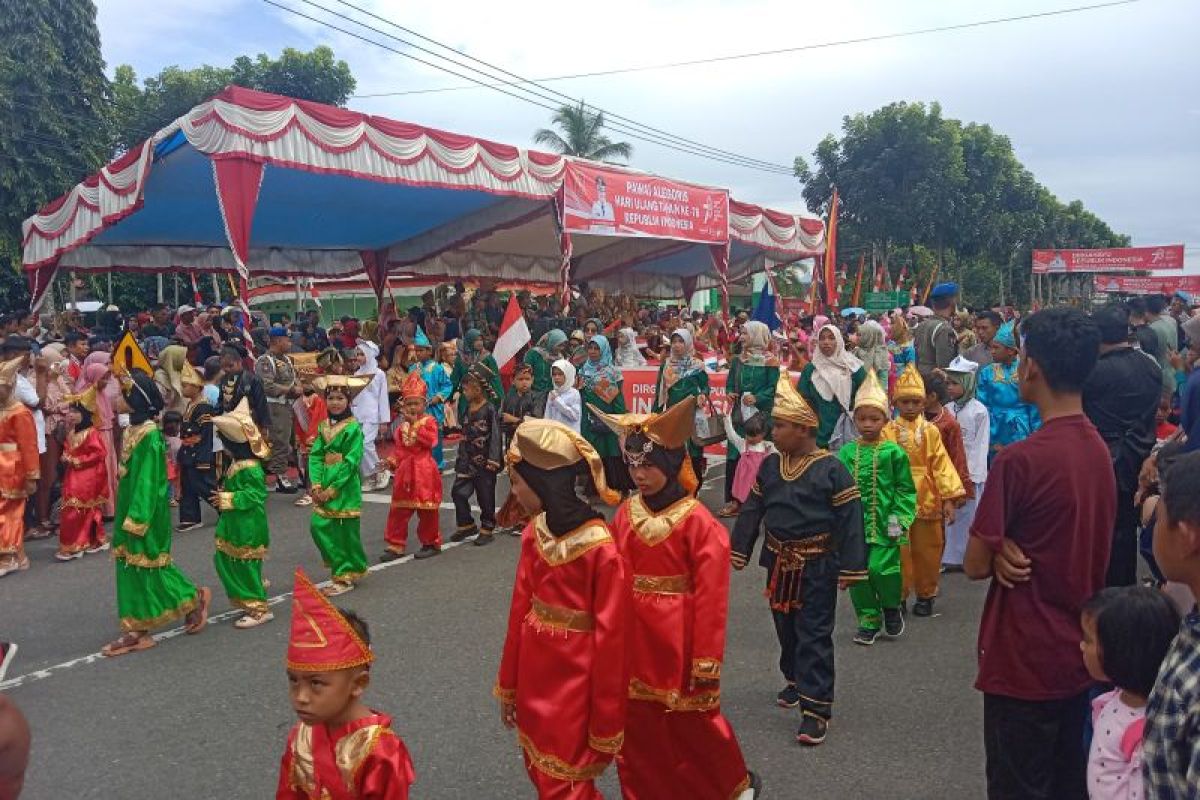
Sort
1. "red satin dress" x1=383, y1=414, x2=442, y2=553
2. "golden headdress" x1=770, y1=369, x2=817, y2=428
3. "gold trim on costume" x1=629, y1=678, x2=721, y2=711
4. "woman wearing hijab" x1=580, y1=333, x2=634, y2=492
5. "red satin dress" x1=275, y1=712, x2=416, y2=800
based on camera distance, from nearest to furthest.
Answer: "red satin dress" x1=275, y1=712, x2=416, y2=800 → "gold trim on costume" x1=629, y1=678, x2=721, y2=711 → "golden headdress" x1=770, y1=369, x2=817, y2=428 → "red satin dress" x1=383, y1=414, x2=442, y2=553 → "woman wearing hijab" x1=580, y1=333, x2=634, y2=492

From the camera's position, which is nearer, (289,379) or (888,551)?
(888,551)

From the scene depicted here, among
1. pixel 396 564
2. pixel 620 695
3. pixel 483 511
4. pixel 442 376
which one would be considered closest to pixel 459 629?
pixel 396 564

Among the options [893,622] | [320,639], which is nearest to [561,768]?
[320,639]

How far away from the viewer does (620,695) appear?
3.05 meters

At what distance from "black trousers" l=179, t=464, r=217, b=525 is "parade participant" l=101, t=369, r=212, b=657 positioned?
11.9 ft

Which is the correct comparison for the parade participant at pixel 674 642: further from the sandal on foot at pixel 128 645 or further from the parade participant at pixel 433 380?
the parade participant at pixel 433 380

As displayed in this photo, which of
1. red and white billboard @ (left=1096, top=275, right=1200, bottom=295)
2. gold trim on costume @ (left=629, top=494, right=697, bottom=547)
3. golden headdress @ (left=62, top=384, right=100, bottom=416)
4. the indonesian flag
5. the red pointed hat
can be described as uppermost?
red and white billboard @ (left=1096, top=275, right=1200, bottom=295)

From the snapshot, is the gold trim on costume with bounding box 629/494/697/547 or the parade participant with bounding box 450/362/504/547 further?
the parade participant with bounding box 450/362/504/547

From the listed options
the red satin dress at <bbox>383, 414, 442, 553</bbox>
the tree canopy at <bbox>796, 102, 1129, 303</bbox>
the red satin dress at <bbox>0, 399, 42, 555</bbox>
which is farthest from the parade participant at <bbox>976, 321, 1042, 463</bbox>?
the tree canopy at <bbox>796, 102, 1129, 303</bbox>

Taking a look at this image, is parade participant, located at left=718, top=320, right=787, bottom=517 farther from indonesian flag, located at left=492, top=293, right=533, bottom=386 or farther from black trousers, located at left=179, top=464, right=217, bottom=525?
black trousers, located at left=179, top=464, right=217, bottom=525

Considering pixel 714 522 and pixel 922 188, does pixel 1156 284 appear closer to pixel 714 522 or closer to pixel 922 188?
pixel 922 188

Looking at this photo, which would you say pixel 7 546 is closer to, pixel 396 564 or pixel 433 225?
pixel 396 564

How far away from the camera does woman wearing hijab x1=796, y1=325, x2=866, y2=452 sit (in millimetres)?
8203

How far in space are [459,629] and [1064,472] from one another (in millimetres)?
4202
